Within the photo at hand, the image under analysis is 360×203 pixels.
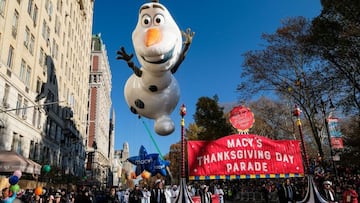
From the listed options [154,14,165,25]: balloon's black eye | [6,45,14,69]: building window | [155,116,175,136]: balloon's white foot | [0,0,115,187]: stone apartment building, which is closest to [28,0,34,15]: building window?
[0,0,115,187]: stone apartment building

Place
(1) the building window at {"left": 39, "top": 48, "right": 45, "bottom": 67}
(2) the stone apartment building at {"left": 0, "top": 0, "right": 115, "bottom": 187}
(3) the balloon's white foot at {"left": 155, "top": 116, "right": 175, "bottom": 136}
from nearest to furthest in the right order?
(3) the balloon's white foot at {"left": 155, "top": 116, "right": 175, "bottom": 136} < (2) the stone apartment building at {"left": 0, "top": 0, "right": 115, "bottom": 187} < (1) the building window at {"left": 39, "top": 48, "right": 45, "bottom": 67}

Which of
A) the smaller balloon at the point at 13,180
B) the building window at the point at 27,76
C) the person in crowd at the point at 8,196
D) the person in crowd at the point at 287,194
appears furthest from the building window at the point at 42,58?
the person in crowd at the point at 287,194

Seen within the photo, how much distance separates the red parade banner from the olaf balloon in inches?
39.7

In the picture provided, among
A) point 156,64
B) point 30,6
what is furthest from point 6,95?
point 156,64

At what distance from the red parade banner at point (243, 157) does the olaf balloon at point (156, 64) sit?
1.01 metres

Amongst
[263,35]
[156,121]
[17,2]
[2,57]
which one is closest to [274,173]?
[156,121]

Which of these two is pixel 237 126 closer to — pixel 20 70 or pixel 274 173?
pixel 274 173

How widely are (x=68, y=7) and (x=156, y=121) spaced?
3696 cm

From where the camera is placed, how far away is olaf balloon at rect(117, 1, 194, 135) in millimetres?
5094

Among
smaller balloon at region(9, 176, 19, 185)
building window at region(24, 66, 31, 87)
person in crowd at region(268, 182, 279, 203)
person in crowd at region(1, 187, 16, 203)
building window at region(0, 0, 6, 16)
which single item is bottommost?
person in crowd at region(268, 182, 279, 203)

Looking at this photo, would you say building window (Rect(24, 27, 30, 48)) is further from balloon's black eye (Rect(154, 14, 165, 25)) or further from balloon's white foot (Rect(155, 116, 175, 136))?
balloon's white foot (Rect(155, 116, 175, 136))

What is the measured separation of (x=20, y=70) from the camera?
2245 cm

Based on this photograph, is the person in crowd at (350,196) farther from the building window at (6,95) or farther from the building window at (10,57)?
the building window at (10,57)

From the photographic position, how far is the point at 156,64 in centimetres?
518
